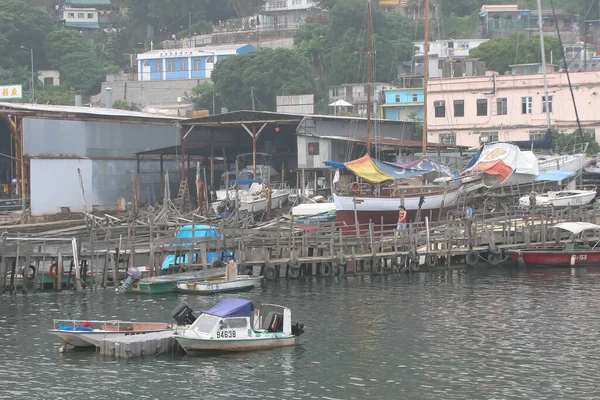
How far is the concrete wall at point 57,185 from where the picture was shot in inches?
2571

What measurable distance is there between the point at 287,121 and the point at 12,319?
3126 cm

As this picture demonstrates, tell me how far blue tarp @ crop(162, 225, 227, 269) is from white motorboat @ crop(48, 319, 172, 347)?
1383cm

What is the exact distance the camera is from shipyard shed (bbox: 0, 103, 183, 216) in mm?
65375

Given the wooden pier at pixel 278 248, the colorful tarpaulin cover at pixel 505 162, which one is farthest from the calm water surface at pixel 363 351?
the colorful tarpaulin cover at pixel 505 162

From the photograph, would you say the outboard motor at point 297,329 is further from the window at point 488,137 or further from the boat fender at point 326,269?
the window at point 488,137

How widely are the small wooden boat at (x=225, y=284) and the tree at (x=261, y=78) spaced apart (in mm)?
64699

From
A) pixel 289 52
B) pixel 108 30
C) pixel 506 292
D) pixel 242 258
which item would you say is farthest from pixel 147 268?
pixel 108 30

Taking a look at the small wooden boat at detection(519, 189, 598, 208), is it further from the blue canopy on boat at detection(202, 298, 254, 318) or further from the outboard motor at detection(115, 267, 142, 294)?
the blue canopy on boat at detection(202, 298, 254, 318)

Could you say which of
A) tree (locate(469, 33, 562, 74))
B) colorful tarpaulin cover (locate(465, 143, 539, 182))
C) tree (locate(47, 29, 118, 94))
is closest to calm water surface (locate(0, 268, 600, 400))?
colorful tarpaulin cover (locate(465, 143, 539, 182))

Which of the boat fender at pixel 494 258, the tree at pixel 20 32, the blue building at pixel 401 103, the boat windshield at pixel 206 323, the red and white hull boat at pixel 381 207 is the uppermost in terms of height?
the tree at pixel 20 32

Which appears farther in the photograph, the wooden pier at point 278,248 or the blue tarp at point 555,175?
the blue tarp at point 555,175

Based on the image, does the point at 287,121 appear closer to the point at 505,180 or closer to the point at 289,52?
the point at 505,180

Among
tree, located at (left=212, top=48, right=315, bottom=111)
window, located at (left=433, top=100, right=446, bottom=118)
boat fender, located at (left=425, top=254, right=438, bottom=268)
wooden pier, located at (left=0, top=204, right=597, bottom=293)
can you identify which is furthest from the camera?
tree, located at (left=212, top=48, right=315, bottom=111)

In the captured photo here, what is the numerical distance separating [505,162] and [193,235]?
22911mm
